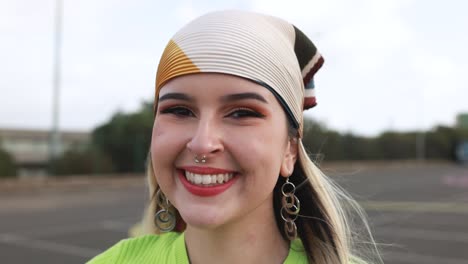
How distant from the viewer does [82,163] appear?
72.3 ft

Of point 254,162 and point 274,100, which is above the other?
point 274,100

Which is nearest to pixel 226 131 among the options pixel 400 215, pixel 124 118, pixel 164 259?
pixel 164 259

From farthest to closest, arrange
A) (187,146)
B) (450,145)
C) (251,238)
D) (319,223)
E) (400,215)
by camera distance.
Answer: (450,145) < (400,215) < (319,223) < (251,238) < (187,146)

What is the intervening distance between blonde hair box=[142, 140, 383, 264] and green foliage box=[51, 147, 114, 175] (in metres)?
20.4

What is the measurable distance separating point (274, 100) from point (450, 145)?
57.3 metres

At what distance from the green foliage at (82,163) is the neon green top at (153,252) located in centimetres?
2044

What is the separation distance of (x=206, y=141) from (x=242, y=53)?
0.81 feet

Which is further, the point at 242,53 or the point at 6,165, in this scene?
the point at 6,165

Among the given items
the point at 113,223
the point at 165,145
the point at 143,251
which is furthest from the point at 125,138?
the point at 165,145

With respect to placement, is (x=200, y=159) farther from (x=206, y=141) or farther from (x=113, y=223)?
(x=113, y=223)

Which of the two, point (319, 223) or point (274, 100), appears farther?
point (319, 223)

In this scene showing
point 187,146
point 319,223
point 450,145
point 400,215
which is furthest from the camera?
point 450,145

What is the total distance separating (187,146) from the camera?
1.36m

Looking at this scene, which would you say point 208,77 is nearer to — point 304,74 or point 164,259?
point 304,74
